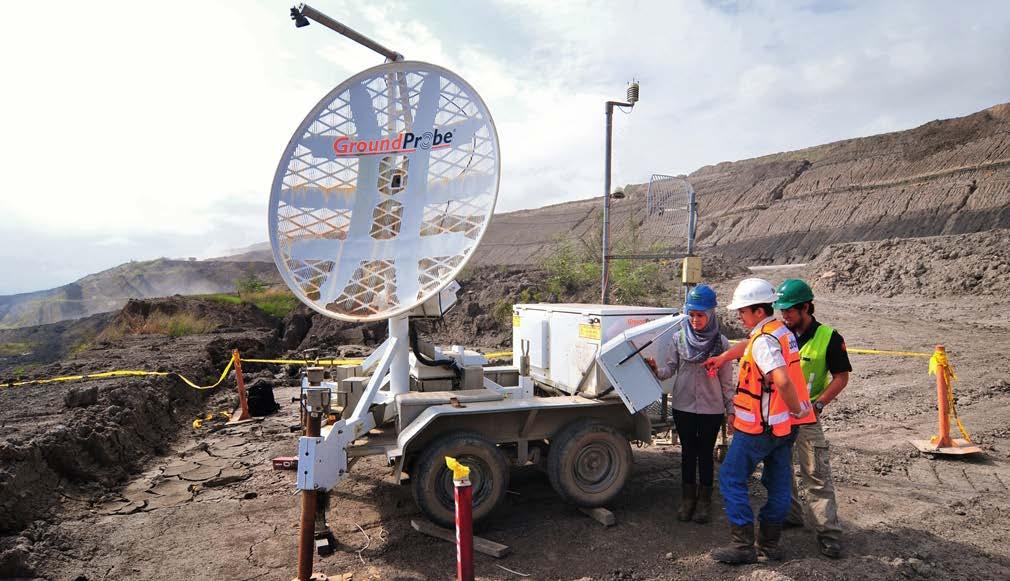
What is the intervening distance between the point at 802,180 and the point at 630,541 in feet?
135

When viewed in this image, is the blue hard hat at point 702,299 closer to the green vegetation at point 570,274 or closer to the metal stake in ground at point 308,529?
the metal stake in ground at point 308,529

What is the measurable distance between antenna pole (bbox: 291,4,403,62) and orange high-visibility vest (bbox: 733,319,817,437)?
478cm

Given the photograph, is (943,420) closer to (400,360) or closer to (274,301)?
(400,360)

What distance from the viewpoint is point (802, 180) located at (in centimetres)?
3931

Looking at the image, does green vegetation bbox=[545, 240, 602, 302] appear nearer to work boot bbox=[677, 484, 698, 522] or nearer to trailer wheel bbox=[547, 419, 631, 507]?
trailer wheel bbox=[547, 419, 631, 507]

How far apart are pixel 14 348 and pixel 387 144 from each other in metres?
33.1

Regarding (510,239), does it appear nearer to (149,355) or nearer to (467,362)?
(149,355)

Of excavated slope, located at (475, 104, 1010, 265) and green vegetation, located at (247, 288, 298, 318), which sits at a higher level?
excavated slope, located at (475, 104, 1010, 265)

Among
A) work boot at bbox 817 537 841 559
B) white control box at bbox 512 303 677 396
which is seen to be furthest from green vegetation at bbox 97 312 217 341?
work boot at bbox 817 537 841 559

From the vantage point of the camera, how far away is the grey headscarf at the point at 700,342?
481 centimetres

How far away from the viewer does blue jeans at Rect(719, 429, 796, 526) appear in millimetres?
4035

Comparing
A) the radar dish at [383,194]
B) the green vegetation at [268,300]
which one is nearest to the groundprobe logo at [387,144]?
the radar dish at [383,194]

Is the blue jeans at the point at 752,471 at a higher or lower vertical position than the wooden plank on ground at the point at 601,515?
higher

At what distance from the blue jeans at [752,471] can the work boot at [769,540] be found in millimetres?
43
